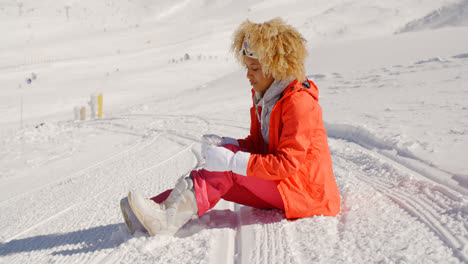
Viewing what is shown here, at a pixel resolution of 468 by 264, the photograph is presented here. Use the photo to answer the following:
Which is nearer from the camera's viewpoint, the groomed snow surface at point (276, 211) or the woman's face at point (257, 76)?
the groomed snow surface at point (276, 211)

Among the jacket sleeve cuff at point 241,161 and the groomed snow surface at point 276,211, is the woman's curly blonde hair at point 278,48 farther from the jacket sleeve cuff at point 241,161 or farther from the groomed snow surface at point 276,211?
the groomed snow surface at point 276,211

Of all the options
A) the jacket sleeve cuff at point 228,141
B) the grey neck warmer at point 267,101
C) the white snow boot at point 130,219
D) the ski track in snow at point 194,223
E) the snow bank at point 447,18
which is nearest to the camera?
the ski track in snow at point 194,223

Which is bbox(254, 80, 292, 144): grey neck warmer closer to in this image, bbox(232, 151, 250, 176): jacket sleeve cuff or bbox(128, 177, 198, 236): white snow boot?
bbox(232, 151, 250, 176): jacket sleeve cuff

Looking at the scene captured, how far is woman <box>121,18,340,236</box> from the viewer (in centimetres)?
207

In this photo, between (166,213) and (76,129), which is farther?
(76,129)

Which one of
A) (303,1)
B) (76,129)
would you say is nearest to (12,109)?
(76,129)

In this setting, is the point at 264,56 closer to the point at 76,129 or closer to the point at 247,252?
the point at 247,252

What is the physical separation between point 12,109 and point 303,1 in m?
41.9

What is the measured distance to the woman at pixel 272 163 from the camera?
207cm

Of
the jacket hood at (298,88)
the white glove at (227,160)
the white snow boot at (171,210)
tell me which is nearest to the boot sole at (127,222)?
the white snow boot at (171,210)

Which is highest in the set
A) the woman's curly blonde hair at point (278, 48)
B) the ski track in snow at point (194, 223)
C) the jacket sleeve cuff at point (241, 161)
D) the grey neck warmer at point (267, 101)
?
the woman's curly blonde hair at point (278, 48)

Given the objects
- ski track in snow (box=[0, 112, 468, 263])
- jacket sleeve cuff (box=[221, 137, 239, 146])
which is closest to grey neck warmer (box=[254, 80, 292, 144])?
jacket sleeve cuff (box=[221, 137, 239, 146])

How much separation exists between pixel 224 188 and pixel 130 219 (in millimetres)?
527

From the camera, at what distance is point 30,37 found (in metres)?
40.5
